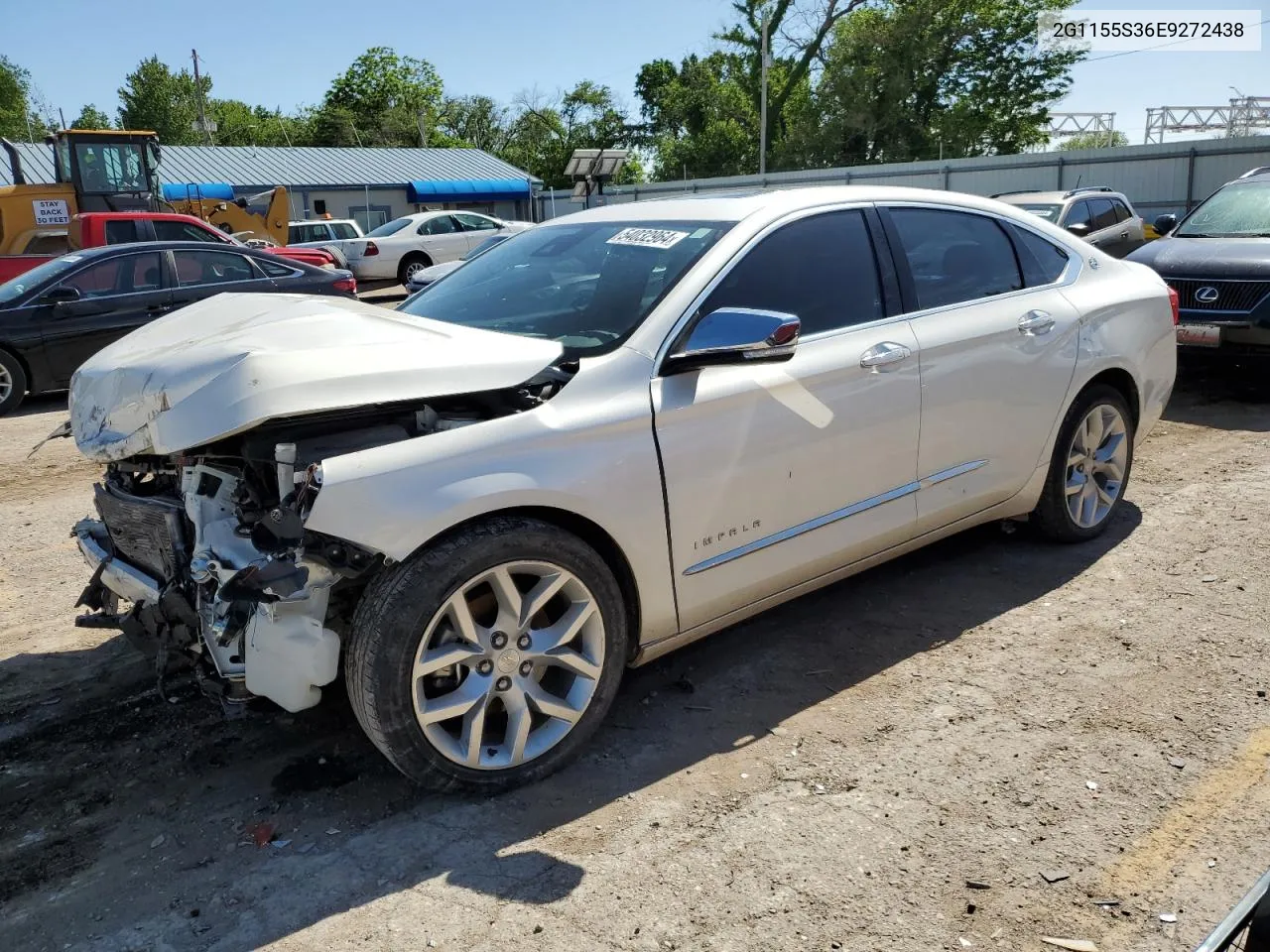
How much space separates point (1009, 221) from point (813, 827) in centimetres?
300

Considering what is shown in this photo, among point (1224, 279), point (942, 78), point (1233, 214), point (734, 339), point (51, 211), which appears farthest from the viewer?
point (942, 78)

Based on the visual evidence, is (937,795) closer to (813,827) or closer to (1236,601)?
(813,827)

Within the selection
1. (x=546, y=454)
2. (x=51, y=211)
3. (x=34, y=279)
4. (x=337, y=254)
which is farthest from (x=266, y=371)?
(x=337, y=254)

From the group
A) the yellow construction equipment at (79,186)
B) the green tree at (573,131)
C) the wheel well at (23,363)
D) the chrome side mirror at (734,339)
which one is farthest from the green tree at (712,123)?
the chrome side mirror at (734,339)

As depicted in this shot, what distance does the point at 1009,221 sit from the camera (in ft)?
14.7

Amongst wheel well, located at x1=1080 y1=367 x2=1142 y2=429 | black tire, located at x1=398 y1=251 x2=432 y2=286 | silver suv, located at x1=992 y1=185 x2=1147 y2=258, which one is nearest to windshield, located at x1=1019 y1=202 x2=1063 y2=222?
silver suv, located at x1=992 y1=185 x2=1147 y2=258

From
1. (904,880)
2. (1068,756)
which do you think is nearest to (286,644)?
(904,880)

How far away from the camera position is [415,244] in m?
21.6

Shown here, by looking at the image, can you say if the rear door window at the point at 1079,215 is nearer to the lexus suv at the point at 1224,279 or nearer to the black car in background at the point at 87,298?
the lexus suv at the point at 1224,279

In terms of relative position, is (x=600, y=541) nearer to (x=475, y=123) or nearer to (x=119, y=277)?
(x=119, y=277)

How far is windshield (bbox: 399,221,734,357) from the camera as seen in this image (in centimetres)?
334

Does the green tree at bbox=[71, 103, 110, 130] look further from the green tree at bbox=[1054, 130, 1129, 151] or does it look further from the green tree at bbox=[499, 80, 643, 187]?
the green tree at bbox=[1054, 130, 1129, 151]

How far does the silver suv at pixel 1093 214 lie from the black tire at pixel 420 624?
10.9m

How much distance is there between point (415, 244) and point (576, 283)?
62.5 ft
